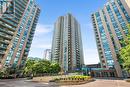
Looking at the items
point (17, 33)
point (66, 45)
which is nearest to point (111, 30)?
point (17, 33)

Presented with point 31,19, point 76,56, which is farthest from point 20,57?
point 76,56

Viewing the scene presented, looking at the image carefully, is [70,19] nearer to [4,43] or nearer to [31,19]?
[31,19]

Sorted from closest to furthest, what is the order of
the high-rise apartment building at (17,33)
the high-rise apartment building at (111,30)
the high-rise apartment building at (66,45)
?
the high-rise apartment building at (17,33), the high-rise apartment building at (111,30), the high-rise apartment building at (66,45)

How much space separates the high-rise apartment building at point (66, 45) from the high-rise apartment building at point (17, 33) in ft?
142

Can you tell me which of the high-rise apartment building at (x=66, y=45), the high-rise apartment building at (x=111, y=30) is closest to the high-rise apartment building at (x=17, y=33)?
the high-rise apartment building at (x=111, y=30)

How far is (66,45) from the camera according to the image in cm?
12106

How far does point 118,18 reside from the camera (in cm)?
6925

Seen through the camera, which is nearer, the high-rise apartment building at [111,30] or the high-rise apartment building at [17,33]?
the high-rise apartment building at [17,33]

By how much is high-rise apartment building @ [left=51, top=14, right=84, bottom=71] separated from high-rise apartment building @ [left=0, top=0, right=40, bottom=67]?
142 ft

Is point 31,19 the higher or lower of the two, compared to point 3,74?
higher

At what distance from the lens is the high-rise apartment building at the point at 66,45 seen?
11462 centimetres

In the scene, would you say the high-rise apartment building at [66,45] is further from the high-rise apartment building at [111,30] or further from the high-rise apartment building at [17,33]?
the high-rise apartment building at [111,30]

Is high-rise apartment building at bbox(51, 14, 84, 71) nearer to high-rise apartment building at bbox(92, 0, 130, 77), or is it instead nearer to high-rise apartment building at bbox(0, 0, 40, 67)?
high-rise apartment building at bbox(0, 0, 40, 67)

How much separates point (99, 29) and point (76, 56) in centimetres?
5575
